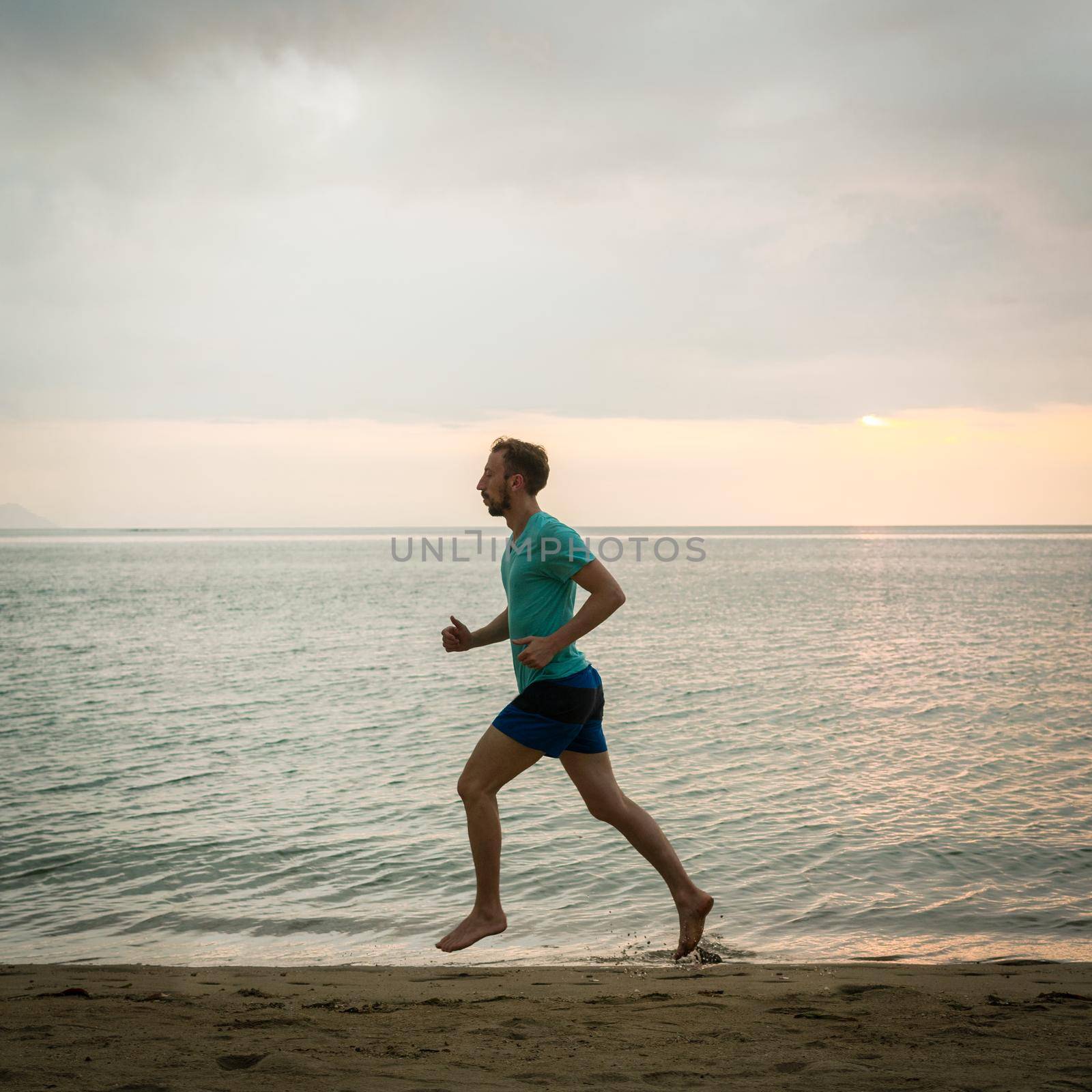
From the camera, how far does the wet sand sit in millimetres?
3490

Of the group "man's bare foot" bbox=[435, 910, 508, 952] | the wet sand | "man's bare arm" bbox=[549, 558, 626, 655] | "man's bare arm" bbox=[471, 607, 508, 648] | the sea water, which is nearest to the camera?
the wet sand

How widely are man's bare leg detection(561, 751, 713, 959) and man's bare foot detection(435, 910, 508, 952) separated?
1.98ft

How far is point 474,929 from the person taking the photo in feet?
14.7

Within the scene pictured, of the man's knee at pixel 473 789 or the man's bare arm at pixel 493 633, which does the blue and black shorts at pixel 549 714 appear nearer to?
the man's knee at pixel 473 789

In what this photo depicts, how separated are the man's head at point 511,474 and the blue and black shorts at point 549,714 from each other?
0.78 m

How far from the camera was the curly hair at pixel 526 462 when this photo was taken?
4.58 metres

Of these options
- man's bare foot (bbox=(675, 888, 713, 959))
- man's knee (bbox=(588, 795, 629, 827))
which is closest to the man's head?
man's knee (bbox=(588, 795, 629, 827))

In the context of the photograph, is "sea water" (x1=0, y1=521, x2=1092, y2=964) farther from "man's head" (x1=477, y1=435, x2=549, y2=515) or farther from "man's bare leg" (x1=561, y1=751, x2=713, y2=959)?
"man's head" (x1=477, y1=435, x2=549, y2=515)

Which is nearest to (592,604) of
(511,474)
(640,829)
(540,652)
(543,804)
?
(540,652)

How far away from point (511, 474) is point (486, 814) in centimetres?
141

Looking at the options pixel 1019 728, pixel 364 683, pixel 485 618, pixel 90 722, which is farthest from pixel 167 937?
pixel 485 618

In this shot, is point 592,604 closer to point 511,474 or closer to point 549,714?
point 549,714

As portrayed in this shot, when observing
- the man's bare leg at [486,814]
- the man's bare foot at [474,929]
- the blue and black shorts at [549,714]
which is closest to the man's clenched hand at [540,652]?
the blue and black shorts at [549,714]

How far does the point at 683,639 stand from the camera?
28.5m
